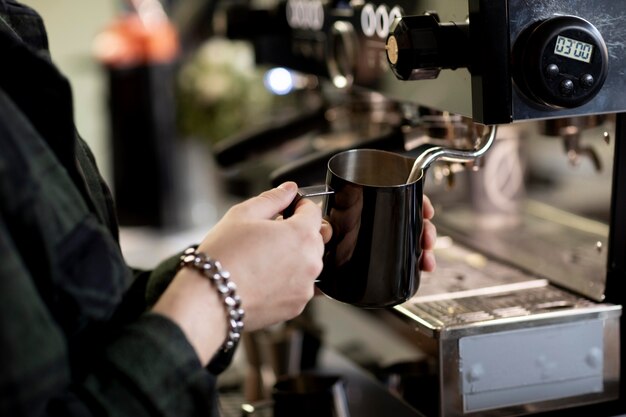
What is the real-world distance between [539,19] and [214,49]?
11.0 feet

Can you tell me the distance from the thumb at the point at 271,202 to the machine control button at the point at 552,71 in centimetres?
27

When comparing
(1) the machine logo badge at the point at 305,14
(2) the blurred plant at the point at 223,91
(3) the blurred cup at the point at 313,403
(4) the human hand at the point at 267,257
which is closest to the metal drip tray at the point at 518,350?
(3) the blurred cup at the point at 313,403

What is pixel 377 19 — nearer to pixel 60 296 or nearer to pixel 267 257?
pixel 267 257

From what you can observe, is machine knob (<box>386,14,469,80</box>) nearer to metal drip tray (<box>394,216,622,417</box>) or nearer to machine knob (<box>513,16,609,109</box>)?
machine knob (<box>513,16,609,109</box>)

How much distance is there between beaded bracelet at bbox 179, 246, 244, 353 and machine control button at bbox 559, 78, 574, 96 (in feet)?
1.22

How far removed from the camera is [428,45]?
35.9 inches

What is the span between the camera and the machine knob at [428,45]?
900mm

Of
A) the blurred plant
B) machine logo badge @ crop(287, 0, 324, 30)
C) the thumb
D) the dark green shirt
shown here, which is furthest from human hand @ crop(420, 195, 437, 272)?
the blurred plant

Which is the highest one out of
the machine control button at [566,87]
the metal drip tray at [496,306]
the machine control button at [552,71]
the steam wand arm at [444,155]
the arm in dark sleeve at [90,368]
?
the machine control button at [552,71]

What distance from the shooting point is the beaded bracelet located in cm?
76

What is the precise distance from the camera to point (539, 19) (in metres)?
0.86

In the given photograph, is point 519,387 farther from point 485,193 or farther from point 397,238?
point 485,193

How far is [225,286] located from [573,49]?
0.41 metres

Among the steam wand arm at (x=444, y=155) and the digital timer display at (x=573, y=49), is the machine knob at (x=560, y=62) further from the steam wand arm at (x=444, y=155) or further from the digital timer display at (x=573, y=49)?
the steam wand arm at (x=444, y=155)
